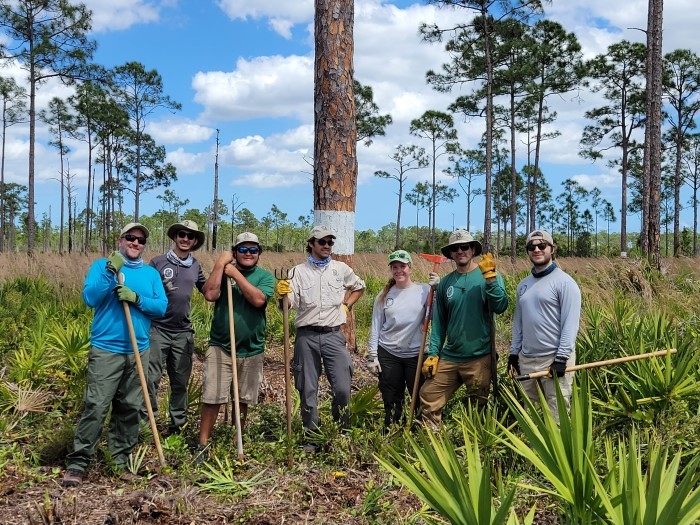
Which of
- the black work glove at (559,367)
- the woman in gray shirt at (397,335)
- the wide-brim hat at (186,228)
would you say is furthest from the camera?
the wide-brim hat at (186,228)

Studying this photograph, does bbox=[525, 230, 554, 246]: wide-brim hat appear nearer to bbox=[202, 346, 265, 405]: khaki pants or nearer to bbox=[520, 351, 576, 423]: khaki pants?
bbox=[520, 351, 576, 423]: khaki pants

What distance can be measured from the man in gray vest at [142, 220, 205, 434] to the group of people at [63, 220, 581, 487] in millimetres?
10

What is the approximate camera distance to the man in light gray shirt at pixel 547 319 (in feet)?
14.2

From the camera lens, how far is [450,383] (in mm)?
4738

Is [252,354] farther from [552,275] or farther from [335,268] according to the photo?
[552,275]

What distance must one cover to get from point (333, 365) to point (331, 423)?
46cm

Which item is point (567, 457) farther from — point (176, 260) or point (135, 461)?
point (176, 260)

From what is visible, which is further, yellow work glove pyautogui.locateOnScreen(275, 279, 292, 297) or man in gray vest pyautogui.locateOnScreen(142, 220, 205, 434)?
man in gray vest pyautogui.locateOnScreen(142, 220, 205, 434)

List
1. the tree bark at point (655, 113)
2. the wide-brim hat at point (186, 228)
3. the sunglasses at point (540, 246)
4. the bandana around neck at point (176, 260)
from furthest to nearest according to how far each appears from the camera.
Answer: the tree bark at point (655, 113) < the bandana around neck at point (176, 260) < the wide-brim hat at point (186, 228) < the sunglasses at point (540, 246)

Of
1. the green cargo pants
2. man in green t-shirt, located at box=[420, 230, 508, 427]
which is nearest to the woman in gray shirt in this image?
man in green t-shirt, located at box=[420, 230, 508, 427]

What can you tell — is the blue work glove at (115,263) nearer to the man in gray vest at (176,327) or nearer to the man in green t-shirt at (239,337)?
the man in green t-shirt at (239,337)

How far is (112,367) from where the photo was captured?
4246 millimetres

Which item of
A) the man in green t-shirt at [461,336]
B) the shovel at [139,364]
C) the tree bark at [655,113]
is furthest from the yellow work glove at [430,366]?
the tree bark at [655,113]

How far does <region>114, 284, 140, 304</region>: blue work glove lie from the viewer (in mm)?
4145
